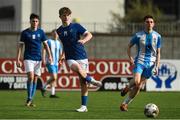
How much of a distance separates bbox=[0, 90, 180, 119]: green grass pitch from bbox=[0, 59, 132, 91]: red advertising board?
7.80 ft

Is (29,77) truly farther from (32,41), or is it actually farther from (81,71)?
(81,71)

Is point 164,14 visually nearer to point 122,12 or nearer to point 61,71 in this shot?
point 122,12

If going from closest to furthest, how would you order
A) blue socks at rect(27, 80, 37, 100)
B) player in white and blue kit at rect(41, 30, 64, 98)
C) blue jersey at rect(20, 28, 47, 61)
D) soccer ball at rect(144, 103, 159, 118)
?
soccer ball at rect(144, 103, 159, 118), blue socks at rect(27, 80, 37, 100), blue jersey at rect(20, 28, 47, 61), player in white and blue kit at rect(41, 30, 64, 98)

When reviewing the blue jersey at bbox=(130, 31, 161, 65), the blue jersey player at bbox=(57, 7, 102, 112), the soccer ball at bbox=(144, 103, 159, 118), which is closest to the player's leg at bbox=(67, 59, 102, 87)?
the blue jersey player at bbox=(57, 7, 102, 112)

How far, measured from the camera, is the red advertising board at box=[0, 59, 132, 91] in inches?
1067

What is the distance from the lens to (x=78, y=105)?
64.7 ft

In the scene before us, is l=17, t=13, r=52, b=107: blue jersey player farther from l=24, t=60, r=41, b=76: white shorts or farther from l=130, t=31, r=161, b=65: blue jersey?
l=130, t=31, r=161, b=65: blue jersey

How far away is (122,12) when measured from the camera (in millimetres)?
43688

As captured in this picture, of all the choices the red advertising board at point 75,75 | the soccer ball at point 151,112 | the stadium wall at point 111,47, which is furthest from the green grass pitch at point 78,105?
the stadium wall at point 111,47

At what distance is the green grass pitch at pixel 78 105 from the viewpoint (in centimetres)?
1618

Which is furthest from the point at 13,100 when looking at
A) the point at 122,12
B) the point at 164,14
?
the point at 164,14

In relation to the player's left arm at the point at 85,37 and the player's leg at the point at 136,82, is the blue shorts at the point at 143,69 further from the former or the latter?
the player's left arm at the point at 85,37

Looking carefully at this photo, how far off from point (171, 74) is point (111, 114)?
11176 mm

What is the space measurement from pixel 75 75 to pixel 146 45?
32.8 feet
